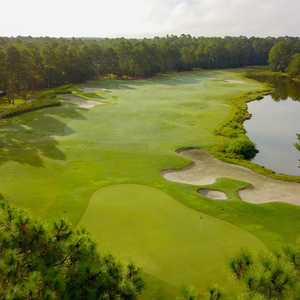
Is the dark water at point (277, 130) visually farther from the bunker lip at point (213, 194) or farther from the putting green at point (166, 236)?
the putting green at point (166, 236)

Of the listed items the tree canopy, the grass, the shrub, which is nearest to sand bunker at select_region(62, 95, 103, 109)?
the grass

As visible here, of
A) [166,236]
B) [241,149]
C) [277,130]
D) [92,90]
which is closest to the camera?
[166,236]

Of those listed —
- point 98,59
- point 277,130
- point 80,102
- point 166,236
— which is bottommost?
point 166,236

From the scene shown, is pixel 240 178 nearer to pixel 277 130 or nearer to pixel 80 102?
pixel 277 130

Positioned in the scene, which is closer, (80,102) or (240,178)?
(240,178)

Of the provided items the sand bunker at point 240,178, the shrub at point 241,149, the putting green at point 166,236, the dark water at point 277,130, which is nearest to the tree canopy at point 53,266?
the putting green at point 166,236

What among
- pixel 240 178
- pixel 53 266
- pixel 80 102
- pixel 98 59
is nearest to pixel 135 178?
pixel 240 178

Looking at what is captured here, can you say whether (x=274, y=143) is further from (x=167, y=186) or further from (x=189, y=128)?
(x=167, y=186)
